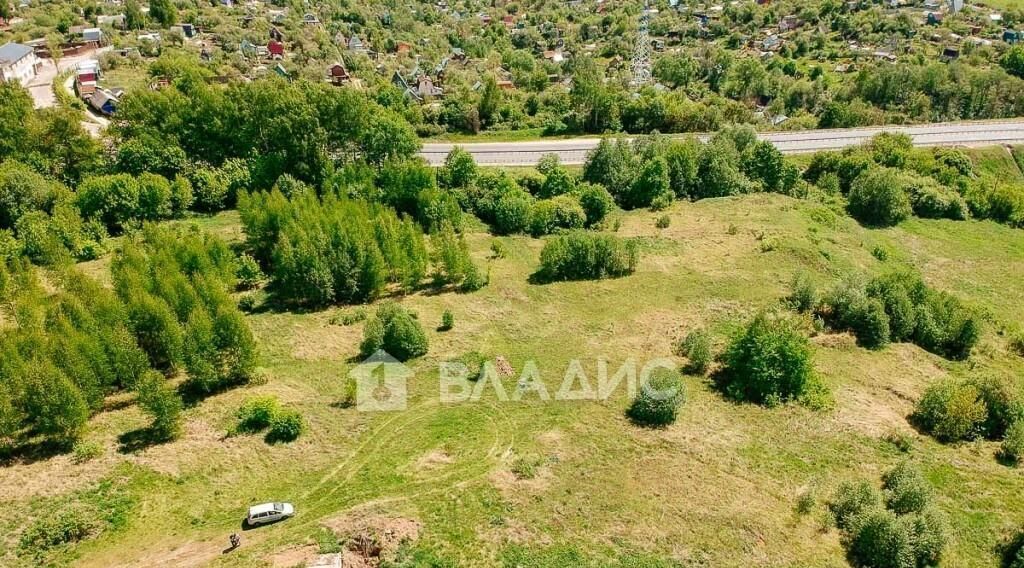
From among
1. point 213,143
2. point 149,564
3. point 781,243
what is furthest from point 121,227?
point 781,243

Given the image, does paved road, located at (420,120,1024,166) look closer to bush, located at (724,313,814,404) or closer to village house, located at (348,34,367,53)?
bush, located at (724,313,814,404)

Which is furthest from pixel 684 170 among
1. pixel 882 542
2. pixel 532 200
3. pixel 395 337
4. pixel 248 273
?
pixel 882 542

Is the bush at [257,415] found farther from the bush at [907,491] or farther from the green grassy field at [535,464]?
the bush at [907,491]

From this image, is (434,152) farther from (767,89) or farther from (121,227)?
(767,89)

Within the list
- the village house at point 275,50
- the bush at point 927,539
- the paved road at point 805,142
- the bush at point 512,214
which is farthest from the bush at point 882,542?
the village house at point 275,50

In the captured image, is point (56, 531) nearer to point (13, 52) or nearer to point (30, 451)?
point (30, 451)
